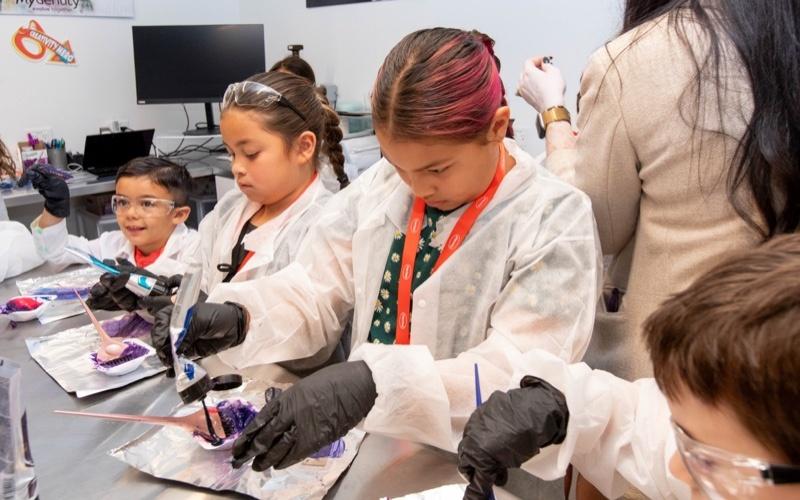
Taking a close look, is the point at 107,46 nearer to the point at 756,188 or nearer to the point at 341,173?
the point at 341,173

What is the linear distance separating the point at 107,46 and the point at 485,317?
358cm

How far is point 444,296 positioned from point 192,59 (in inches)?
126

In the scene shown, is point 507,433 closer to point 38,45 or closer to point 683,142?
point 683,142

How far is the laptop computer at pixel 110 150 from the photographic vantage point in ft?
10.7

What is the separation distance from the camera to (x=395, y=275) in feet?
3.62

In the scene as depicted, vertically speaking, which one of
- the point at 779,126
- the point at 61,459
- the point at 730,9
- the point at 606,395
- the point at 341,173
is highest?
the point at 730,9

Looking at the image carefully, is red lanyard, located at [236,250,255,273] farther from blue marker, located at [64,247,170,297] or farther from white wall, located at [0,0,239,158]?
white wall, located at [0,0,239,158]

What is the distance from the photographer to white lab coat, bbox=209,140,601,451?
89cm

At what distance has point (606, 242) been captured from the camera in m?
1.06

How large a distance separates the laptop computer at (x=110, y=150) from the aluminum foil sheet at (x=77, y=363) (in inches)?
84.1

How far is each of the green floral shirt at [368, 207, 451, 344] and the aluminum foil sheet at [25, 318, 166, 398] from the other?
453 millimetres

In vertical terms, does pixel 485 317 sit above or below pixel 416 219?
below

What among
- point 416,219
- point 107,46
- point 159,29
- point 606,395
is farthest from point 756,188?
point 107,46

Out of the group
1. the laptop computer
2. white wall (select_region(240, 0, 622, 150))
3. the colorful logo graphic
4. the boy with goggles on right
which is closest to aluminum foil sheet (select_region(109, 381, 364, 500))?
the boy with goggles on right
